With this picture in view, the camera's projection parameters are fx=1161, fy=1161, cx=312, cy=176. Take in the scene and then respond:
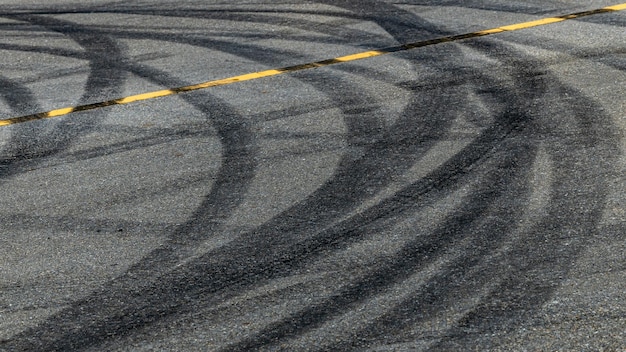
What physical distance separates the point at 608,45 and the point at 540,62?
2.31 ft

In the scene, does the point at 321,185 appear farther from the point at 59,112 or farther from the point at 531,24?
the point at 531,24

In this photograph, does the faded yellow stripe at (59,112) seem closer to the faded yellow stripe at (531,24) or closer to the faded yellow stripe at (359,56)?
the faded yellow stripe at (359,56)

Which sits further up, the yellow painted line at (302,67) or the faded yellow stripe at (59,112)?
the yellow painted line at (302,67)

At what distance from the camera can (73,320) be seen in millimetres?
5457

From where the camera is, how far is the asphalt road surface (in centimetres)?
538

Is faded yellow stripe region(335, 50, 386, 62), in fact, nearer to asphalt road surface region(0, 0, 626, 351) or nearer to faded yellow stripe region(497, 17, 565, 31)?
asphalt road surface region(0, 0, 626, 351)

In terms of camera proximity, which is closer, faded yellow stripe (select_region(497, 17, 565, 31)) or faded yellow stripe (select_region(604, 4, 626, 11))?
faded yellow stripe (select_region(497, 17, 565, 31))

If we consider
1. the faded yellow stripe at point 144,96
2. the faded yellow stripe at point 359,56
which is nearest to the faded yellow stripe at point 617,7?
the faded yellow stripe at point 359,56

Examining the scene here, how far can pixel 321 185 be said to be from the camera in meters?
7.01

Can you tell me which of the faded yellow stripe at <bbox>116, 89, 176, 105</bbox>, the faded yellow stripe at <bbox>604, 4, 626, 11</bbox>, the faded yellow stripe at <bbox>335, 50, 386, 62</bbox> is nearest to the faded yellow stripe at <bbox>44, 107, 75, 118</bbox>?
the faded yellow stripe at <bbox>116, 89, 176, 105</bbox>

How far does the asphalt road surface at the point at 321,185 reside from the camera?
538cm

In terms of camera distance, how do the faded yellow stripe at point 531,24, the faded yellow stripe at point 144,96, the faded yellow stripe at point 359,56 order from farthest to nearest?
1. the faded yellow stripe at point 531,24
2. the faded yellow stripe at point 359,56
3. the faded yellow stripe at point 144,96

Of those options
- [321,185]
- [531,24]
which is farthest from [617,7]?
[321,185]

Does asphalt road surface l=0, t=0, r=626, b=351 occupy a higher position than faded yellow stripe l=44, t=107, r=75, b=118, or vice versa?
asphalt road surface l=0, t=0, r=626, b=351
